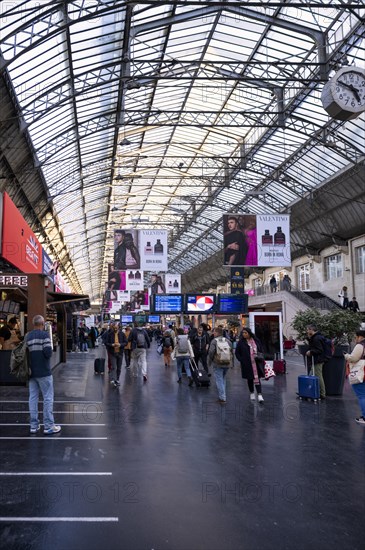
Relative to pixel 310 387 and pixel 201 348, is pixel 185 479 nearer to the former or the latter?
pixel 310 387

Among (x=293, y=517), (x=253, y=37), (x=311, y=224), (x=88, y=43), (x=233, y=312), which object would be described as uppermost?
(x=253, y=37)

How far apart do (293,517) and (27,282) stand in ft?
34.8

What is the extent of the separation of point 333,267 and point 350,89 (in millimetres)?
29028

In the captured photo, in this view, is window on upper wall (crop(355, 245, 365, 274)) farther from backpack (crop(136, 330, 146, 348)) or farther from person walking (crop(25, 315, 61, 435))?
person walking (crop(25, 315, 61, 435))

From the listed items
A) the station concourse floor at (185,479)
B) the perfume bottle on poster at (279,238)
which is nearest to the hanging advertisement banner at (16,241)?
the station concourse floor at (185,479)

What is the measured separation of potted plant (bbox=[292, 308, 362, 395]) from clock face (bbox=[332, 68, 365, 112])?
5029 millimetres

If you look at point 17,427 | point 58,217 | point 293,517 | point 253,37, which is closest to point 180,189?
point 58,217


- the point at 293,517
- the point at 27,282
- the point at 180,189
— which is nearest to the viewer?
the point at 293,517

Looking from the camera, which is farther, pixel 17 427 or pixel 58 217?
pixel 58 217

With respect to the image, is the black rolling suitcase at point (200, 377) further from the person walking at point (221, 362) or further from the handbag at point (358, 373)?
the handbag at point (358, 373)

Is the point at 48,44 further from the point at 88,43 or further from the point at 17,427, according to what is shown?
the point at 17,427

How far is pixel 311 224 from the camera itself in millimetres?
39562

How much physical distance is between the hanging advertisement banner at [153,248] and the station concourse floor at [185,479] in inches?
554

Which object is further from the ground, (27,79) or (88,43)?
(88,43)
